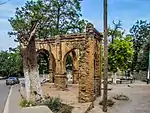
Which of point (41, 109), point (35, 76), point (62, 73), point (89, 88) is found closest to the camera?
point (41, 109)

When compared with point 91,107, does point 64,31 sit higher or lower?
higher

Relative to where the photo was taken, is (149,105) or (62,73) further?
(62,73)

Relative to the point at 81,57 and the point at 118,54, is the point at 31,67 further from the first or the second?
the point at 118,54

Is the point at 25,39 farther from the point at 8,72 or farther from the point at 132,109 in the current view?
the point at 8,72

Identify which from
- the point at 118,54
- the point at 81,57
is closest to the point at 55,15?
the point at 118,54

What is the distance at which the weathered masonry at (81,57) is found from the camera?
23578 mm

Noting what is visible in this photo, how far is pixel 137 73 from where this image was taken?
75938 mm

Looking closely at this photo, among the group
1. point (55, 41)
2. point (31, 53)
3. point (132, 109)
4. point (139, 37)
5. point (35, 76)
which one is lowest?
point (132, 109)

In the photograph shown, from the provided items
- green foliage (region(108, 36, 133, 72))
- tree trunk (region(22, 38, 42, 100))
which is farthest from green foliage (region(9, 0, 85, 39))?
tree trunk (region(22, 38, 42, 100))

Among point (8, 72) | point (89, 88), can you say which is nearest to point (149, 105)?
point (89, 88)

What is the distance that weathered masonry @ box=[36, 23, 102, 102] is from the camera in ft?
77.4

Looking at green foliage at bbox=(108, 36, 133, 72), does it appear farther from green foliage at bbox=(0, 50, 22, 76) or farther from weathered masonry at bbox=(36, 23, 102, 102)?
green foliage at bbox=(0, 50, 22, 76)

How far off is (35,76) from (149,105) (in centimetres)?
811

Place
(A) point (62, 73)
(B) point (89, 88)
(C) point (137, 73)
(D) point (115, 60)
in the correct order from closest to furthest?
(B) point (89, 88) → (A) point (62, 73) → (D) point (115, 60) → (C) point (137, 73)
